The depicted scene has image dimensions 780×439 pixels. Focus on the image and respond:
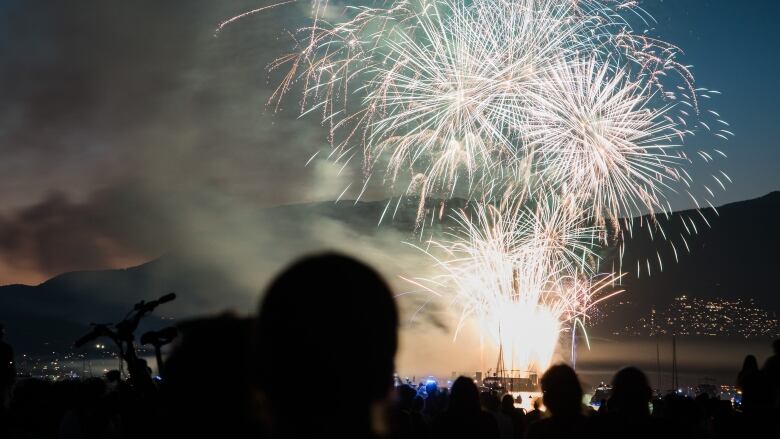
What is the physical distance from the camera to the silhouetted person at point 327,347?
1773mm

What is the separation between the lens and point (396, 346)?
6.08 feet

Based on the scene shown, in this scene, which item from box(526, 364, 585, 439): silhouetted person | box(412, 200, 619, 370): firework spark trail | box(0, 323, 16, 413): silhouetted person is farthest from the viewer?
box(412, 200, 619, 370): firework spark trail

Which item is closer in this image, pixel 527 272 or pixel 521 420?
pixel 521 420

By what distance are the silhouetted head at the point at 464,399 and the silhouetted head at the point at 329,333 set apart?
4060mm

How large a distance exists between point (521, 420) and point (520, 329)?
756 inches

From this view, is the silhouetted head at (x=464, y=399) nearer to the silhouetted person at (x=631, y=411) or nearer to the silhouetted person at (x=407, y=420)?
the silhouetted person at (x=407, y=420)

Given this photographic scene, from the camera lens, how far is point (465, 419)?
18.7 ft

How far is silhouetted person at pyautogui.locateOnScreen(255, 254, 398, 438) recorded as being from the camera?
177 centimetres

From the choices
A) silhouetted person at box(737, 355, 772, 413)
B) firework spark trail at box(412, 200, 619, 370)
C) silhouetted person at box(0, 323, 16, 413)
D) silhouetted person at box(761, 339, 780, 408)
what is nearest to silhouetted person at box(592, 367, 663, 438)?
silhouetted person at box(737, 355, 772, 413)

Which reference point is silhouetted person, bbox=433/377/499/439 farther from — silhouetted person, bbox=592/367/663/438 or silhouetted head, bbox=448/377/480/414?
silhouetted person, bbox=592/367/663/438

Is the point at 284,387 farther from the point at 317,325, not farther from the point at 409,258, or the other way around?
the point at 409,258

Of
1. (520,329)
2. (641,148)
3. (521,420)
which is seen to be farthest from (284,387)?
(520,329)

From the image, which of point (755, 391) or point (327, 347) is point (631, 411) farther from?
point (327, 347)

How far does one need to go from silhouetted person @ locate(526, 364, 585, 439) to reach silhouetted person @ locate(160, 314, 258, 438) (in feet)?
9.00
